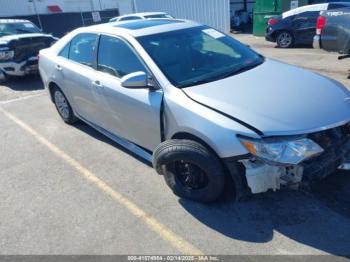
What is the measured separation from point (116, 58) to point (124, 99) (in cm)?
56

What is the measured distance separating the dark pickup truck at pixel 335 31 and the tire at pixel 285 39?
4.50 m

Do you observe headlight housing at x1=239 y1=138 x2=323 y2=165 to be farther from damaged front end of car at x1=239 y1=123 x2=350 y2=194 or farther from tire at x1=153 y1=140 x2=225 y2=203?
tire at x1=153 y1=140 x2=225 y2=203

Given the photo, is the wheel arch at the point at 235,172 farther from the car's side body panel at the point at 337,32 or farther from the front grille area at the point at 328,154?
the car's side body panel at the point at 337,32

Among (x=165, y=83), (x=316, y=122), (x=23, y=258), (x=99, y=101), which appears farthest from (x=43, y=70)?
(x=316, y=122)

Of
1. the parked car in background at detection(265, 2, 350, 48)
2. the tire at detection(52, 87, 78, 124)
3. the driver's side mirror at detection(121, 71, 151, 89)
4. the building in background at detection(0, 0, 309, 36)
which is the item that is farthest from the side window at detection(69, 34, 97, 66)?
the building in background at detection(0, 0, 309, 36)

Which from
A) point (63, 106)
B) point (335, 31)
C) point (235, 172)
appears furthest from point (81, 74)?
point (335, 31)

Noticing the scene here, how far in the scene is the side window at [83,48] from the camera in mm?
4266

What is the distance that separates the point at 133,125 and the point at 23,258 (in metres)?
1.66

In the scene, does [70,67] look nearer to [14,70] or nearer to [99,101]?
[99,101]

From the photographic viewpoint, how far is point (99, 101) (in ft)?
13.5

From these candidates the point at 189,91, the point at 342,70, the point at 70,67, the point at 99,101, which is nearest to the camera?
the point at 189,91

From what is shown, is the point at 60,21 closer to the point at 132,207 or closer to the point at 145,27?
the point at 145,27

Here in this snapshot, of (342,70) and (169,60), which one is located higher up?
(169,60)

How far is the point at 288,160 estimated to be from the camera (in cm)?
257
